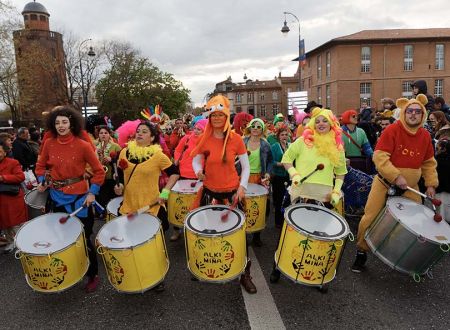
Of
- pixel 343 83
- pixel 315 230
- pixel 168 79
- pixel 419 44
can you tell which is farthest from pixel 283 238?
pixel 419 44

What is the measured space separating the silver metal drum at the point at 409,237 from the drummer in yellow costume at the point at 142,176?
7.04 feet

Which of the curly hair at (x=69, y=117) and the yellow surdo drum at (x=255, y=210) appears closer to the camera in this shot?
the curly hair at (x=69, y=117)

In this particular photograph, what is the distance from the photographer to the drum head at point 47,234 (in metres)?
2.89

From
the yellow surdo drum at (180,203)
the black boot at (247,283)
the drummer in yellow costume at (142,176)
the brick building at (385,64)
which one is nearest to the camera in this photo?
the black boot at (247,283)

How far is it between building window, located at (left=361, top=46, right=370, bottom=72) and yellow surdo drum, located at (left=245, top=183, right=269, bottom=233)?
43793 millimetres

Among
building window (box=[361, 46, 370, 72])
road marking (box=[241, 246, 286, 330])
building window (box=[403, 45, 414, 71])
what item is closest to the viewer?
road marking (box=[241, 246, 286, 330])

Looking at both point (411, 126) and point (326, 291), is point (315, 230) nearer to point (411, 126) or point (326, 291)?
point (326, 291)

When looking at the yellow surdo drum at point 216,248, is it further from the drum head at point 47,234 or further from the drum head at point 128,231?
the drum head at point 47,234

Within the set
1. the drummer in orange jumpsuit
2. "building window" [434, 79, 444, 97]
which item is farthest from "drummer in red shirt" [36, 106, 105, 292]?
"building window" [434, 79, 444, 97]

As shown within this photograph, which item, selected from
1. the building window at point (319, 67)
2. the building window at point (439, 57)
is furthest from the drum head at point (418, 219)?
the building window at point (319, 67)

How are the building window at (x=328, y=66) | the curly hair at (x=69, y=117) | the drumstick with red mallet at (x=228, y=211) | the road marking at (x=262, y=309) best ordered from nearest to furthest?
the road marking at (x=262, y=309) → the drumstick with red mallet at (x=228, y=211) → the curly hair at (x=69, y=117) → the building window at (x=328, y=66)

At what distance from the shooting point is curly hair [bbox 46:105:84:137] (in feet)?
11.2

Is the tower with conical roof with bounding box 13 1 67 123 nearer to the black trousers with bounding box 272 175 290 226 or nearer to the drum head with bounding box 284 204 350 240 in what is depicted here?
the black trousers with bounding box 272 175 290 226

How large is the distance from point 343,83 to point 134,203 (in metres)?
43.9
